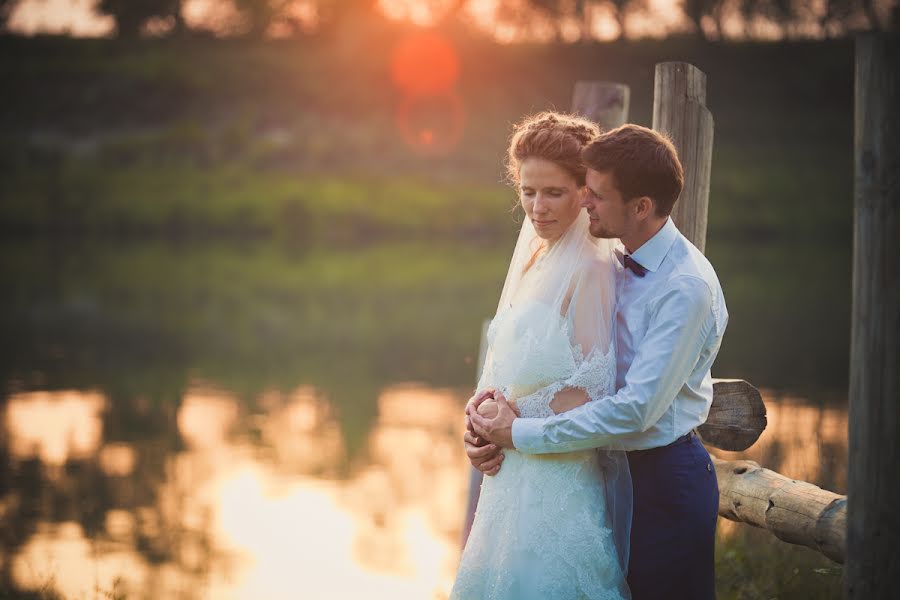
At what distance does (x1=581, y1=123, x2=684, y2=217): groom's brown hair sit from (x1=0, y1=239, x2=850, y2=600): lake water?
266 cm

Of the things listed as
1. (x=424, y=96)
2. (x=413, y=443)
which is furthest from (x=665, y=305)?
(x=424, y=96)

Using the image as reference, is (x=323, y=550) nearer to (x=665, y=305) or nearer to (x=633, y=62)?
(x=665, y=305)

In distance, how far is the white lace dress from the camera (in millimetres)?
Result: 3236

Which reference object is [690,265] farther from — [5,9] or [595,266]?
[5,9]

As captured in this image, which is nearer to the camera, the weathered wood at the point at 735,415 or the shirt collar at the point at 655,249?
the shirt collar at the point at 655,249

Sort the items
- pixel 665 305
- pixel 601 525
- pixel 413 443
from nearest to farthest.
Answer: pixel 665 305, pixel 601 525, pixel 413 443

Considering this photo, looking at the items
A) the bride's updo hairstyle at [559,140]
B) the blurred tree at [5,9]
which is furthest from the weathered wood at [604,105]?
the blurred tree at [5,9]

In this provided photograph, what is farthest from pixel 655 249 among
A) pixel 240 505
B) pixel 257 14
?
pixel 257 14

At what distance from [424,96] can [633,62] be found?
805cm

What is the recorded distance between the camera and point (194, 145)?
121 ft

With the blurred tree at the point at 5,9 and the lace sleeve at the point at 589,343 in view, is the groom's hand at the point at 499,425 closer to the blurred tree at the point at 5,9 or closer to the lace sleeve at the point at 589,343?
the lace sleeve at the point at 589,343

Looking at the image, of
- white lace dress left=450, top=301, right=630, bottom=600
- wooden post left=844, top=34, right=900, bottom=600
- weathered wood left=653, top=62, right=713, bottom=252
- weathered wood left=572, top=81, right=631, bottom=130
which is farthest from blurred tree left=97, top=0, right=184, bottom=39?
wooden post left=844, top=34, right=900, bottom=600

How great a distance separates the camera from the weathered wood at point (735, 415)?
4.26 metres

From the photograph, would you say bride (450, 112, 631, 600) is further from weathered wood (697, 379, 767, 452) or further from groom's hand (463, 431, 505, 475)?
weathered wood (697, 379, 767, 452)
